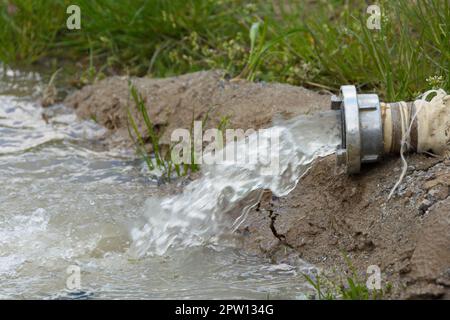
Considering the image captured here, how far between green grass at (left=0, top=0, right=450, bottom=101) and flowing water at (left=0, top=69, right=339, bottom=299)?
0.67m

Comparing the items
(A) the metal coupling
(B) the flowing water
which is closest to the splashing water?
(B) the flowing water

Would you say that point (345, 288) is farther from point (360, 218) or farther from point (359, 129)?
point (359, 129)

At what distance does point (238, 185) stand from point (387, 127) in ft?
2.29

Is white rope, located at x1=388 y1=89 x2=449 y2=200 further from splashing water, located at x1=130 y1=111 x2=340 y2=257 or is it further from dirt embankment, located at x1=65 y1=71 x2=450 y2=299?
splashing water, located at x1=130 y1=111 x2=340 y2=257

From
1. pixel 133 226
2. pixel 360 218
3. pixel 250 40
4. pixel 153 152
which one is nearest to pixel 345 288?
pixel 360 218

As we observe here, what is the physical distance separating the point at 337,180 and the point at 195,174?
0.82 m

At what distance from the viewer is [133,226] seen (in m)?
3.52

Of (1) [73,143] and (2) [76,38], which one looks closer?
(1) [73,143]

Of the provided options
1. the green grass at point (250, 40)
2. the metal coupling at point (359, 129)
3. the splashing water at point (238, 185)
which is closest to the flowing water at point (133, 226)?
the splashing water at point (238, 185)

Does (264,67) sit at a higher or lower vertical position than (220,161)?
higher

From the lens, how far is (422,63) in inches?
150

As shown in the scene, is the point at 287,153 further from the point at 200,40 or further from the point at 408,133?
the point at 200,40
